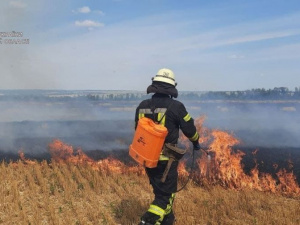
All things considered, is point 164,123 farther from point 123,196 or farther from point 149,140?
point 123,196

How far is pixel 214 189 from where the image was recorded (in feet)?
27.5

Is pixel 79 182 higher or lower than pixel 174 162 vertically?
lower

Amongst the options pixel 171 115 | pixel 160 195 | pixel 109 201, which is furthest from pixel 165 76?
pixel 109 201

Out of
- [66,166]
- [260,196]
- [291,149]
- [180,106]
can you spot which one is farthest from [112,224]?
[291,149]

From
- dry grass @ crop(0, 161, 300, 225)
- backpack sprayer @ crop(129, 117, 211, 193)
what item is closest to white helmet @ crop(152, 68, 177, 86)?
backpack sprayer @ crop(129, 117, 211, 193)

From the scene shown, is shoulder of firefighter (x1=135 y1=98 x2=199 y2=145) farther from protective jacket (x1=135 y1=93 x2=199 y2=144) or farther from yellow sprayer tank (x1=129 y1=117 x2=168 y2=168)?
yellow sprayer tank (x1=129 y1=117 x2=168 y2=168)

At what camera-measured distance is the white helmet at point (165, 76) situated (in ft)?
17.2

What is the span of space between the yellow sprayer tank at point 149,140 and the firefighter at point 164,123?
208mm

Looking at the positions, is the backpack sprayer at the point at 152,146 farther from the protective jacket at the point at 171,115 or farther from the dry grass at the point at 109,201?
the dry grass at the point at 109,201

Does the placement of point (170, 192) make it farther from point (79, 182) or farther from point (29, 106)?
point (29, 106)

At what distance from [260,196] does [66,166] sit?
19.5ft

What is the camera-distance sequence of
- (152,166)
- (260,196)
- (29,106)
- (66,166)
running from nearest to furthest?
1. (152,166)
2. (260,196)
3. (66,166)
4. (29,106)

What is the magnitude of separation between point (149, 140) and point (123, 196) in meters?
3.48

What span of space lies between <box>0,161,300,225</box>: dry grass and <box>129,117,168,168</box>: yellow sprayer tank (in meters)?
1.79
